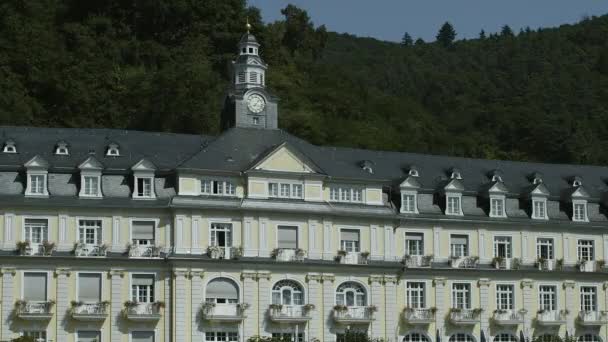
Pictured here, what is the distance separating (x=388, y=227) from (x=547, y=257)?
33.6 feet

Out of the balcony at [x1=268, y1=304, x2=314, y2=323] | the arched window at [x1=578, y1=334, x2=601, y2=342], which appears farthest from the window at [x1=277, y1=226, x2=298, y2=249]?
the arched window at [x1=578, y1=334, x2=601, y2=342]

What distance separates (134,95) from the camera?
9200 centimetres

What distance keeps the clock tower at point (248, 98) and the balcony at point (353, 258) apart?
8.36 metres

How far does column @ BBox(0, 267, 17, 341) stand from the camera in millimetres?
60906

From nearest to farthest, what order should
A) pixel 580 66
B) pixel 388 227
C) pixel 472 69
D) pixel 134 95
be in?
1. pixel 388 227
2. pixel 134 95
3. pixel 580 66
4. pixel 472 69

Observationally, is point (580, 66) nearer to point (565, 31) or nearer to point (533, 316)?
point (565, 31)

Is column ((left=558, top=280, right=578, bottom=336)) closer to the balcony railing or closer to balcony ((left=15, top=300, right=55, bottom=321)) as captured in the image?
the balcony railing

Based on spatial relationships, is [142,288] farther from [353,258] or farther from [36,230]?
[353,258]

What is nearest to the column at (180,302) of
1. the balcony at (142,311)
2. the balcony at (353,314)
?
the balcony at (142,311)

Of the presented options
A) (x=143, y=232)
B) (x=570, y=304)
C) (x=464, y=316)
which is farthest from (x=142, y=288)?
(x=570, y=304)

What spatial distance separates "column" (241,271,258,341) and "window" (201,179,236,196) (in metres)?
4.14

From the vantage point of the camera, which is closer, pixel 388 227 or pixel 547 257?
pixel 388 227

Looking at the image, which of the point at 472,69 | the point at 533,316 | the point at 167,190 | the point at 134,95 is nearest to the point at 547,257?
the point at 533,316

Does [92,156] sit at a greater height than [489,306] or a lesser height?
greater
